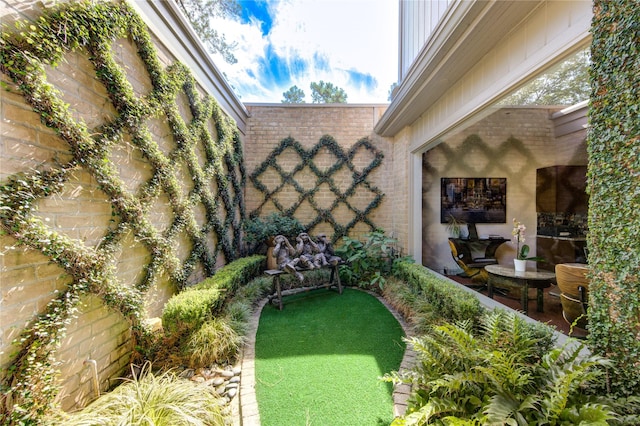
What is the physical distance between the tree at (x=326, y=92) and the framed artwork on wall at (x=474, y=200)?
905 centimetres

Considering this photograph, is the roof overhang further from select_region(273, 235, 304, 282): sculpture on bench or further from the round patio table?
select_region(273, 235, 304, 282): sculpture on bench

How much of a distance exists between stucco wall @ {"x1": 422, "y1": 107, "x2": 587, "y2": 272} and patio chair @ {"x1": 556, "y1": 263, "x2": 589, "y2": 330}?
11.0 feet

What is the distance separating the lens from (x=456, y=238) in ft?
18.1

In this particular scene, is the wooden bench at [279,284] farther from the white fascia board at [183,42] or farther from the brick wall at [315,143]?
the white fascia board at [183,42]

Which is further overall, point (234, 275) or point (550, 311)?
point (234, 275)

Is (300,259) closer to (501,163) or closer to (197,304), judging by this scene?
(197,304)

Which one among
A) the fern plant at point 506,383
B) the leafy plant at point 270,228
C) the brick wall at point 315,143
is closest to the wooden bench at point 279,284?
the leafy plant at point 270,228

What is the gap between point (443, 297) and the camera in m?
2.79

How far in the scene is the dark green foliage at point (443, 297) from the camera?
2.42m

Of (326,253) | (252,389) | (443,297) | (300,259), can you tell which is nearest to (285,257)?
(300,259)

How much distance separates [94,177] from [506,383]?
10.5 ft

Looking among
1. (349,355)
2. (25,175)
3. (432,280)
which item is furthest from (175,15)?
(432,280)

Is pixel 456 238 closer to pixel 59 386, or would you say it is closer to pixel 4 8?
pixel 59 386

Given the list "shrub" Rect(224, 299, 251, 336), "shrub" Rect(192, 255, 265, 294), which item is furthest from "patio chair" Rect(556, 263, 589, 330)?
"shrub" Rect(192, 255, 265, 294)
